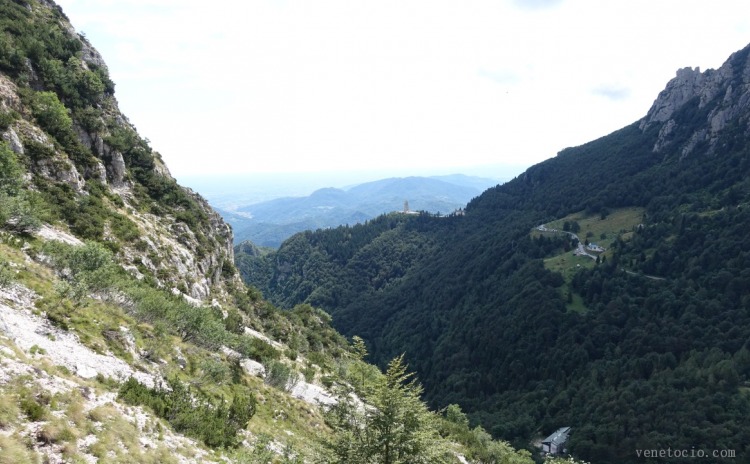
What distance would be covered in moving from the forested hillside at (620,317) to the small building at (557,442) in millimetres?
2840

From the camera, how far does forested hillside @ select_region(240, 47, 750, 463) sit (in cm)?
8138

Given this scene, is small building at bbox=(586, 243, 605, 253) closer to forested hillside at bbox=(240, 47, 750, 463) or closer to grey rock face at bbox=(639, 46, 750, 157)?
forested hillside at bbox=(240, 47, 750, 463)

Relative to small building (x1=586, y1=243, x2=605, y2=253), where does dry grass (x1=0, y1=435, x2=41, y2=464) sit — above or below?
above

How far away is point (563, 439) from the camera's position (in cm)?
8500

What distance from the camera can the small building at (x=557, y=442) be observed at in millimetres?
82406

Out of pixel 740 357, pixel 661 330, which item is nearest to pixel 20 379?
pixel 740 357

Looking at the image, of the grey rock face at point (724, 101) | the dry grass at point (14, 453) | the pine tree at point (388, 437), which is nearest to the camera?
the dry grass at point (14, 453)

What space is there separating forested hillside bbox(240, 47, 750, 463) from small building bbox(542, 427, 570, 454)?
2840mm

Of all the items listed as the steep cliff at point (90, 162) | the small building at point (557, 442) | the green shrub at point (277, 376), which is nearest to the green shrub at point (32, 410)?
the green shrub at point (277, 376)

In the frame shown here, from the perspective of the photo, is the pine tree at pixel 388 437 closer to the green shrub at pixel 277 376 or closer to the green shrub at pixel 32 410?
the green shrub at pixel 32 410

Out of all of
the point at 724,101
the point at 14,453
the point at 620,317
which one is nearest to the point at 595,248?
the point at 620,317

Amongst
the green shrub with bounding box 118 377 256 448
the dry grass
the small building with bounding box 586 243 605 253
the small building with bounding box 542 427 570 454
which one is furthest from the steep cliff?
the small building with bounding box 586 243 605 253

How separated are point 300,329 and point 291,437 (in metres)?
40.8

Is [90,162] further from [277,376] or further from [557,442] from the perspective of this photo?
[557,442]
